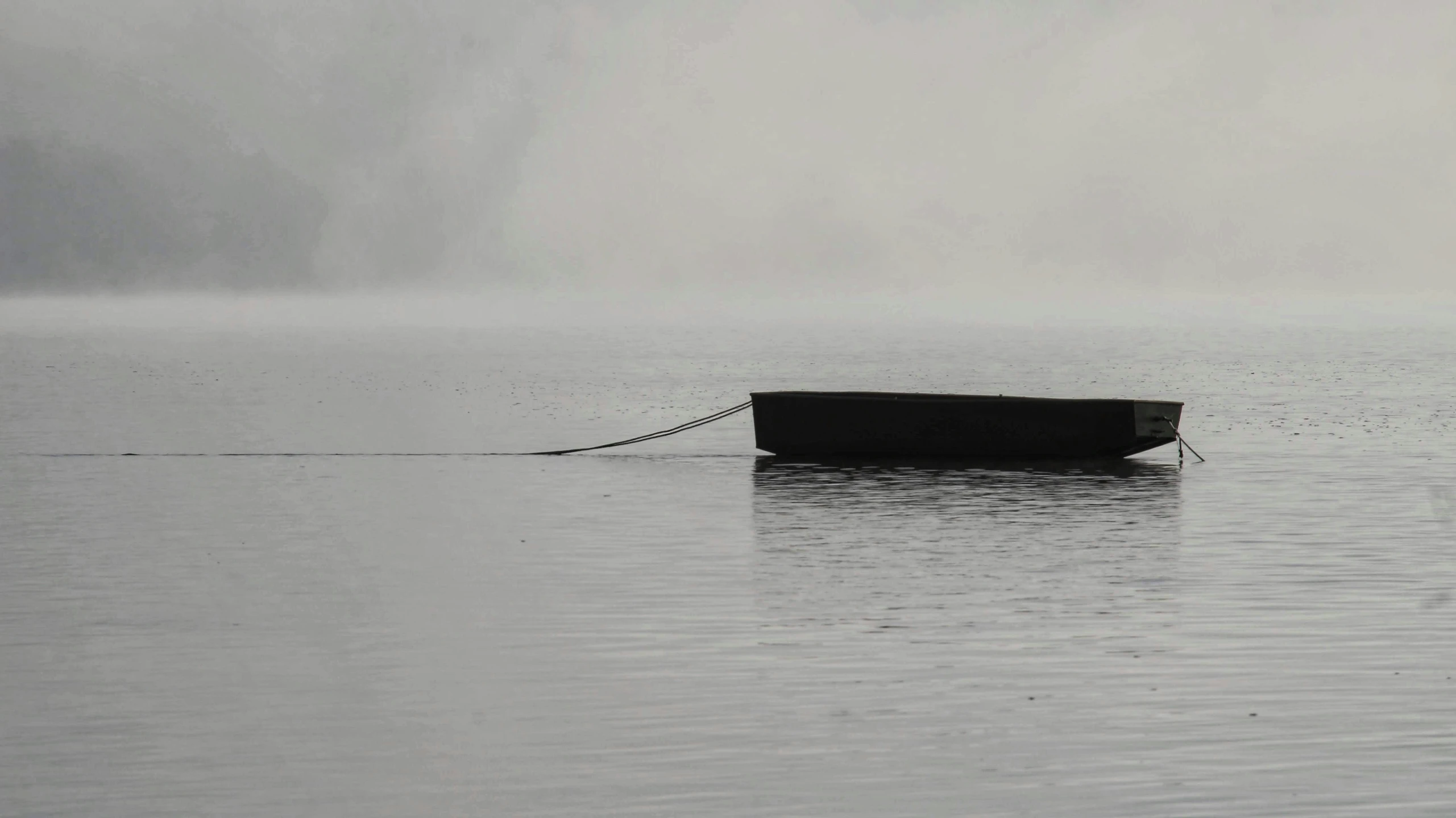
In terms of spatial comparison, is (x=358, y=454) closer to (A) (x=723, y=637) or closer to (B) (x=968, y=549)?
(B) (x=968, y=549)

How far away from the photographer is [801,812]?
10.5 metres

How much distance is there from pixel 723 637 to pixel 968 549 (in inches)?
312

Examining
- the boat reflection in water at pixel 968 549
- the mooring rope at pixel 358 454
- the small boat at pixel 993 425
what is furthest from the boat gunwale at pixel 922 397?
the mooring rope at pixel 358 454

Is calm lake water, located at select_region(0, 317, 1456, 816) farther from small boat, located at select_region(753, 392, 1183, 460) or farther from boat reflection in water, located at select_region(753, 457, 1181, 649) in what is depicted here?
small boat, located at select_region(753, 392, 1183, 460)

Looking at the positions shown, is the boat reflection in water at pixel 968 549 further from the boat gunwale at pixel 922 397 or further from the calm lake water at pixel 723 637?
the boat gunwale at pixel 922 397

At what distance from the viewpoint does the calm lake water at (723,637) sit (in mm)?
11289

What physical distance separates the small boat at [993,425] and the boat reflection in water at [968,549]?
402 mm

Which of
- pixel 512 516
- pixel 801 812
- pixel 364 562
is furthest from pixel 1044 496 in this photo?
pixel 801 812

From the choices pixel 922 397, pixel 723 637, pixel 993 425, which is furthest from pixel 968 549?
pixel 922 397

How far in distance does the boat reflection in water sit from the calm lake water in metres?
0.11

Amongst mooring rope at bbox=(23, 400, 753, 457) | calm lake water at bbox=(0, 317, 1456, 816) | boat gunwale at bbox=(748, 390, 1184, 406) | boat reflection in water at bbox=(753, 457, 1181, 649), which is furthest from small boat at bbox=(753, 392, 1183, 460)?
mooring rope at bbox=(23, 400, 753, 457)

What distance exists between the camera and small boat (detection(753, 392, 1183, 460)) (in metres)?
37.5

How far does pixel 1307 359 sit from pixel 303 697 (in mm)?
133862

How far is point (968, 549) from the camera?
23938 millimetres
